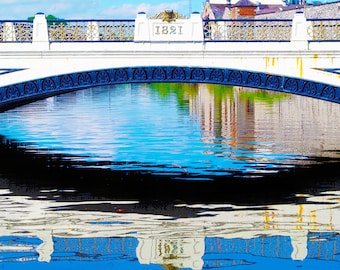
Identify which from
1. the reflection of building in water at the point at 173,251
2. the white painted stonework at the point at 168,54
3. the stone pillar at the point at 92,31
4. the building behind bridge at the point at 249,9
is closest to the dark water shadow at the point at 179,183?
the white painted stonework at the point at 168,54

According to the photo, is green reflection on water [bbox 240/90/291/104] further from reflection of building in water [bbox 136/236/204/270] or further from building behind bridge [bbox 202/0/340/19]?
reflection of building in water [bbox 136/236/204/270]

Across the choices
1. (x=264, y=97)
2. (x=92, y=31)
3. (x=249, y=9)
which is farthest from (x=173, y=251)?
(x=249, y=9)

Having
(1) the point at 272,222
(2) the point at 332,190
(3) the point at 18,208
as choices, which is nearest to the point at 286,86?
(2) the point at 332,190

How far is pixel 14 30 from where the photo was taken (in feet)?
66.9

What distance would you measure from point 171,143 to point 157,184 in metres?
7.06

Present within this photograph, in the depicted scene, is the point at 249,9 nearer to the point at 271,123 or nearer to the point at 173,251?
the point at 271,123

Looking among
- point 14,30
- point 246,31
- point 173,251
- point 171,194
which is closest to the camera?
point 173,251

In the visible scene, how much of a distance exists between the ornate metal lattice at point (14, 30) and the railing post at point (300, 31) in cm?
637

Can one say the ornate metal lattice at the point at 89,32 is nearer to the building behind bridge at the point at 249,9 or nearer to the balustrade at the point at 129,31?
the balustrade at the point at 129,31

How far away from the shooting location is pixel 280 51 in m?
20.4

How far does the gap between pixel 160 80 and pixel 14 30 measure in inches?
147

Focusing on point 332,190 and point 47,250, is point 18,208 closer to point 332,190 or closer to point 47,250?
point 47,250

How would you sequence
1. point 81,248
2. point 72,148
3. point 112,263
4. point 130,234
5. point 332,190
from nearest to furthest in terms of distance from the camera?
point 112,263 → point 81,248 → point 130,234 → point 332,190 → point 72,148

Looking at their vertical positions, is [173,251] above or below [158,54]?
below
